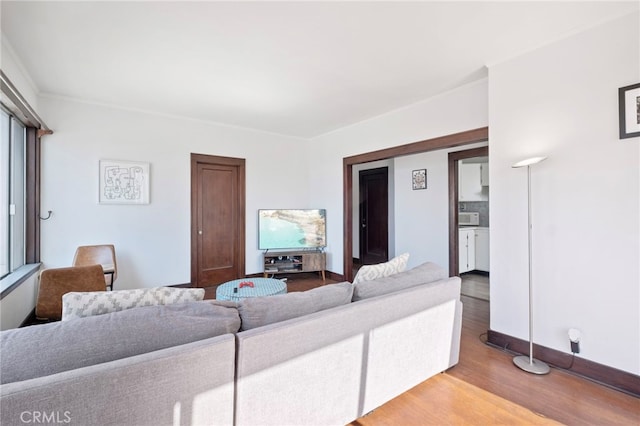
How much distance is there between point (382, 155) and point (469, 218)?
2.63m

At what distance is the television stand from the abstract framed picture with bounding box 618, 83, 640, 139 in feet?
13.1

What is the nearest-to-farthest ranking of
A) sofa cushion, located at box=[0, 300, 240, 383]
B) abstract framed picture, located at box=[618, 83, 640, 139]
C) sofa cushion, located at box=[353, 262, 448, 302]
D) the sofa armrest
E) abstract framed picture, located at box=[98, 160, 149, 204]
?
the sofa armrest, sofa cushion, located at box=[0, 300, 240, 383], sofa cushion, located at box=[353, 262, 448, 302], abstract framed picture, located at box=[618, 83, 640, 139], abstract framed picture, located at box=[98, 160, 149, 204]

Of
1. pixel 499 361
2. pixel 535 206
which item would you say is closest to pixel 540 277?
pixel 535 206

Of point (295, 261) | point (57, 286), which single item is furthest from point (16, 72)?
point (295, 261)

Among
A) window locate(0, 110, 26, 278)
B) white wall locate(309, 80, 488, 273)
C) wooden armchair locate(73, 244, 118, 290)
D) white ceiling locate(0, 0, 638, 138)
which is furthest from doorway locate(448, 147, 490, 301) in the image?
window locate(0, 110, 26, 278)

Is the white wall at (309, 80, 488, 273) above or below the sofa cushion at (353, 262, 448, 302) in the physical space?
above

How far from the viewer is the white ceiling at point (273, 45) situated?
2.01 meters

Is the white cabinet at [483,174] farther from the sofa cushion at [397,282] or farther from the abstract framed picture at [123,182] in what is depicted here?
the abstract framed picture at [123,182]

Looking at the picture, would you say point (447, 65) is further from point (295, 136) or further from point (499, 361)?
point (295, 136)

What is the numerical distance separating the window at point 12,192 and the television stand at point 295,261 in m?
2.99

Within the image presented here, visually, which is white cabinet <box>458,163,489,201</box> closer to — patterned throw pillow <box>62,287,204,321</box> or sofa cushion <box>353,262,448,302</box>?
sofa cushion <box>353,262,448,302</box>

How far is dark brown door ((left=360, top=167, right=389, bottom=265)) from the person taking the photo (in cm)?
631

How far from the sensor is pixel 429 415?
1.81 metres

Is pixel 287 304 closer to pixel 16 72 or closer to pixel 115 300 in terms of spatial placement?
pixel 115 300
